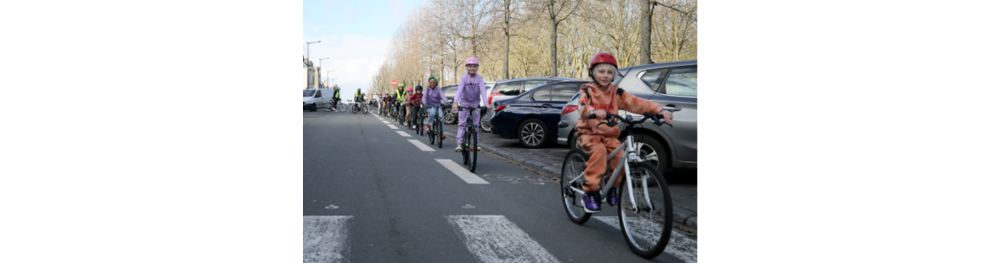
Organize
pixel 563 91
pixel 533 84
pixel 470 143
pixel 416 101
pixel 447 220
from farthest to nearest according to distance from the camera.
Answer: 1. pixel 416 101
2. pixel 533 84
3. pixel 563 91
4. pixel 470 143
5. pixel 447 220

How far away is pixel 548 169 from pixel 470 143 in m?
1.15

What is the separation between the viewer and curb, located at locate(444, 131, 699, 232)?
15.9 ft

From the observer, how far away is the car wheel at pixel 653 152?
665 centimetres

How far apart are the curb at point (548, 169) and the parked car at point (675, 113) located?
133 cm

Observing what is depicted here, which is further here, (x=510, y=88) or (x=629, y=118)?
(x=510, y=88)

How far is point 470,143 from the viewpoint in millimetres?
8680

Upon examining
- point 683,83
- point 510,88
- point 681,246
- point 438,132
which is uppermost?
point 510,88

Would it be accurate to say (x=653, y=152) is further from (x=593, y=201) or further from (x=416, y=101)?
(x=416, y=101)

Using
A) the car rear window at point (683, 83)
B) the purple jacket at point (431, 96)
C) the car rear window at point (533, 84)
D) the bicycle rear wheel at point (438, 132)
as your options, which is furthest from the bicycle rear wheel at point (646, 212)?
the car rear window at point (533, 84)

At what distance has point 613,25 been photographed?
136 ft

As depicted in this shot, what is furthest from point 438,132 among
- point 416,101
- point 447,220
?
point 447,220
